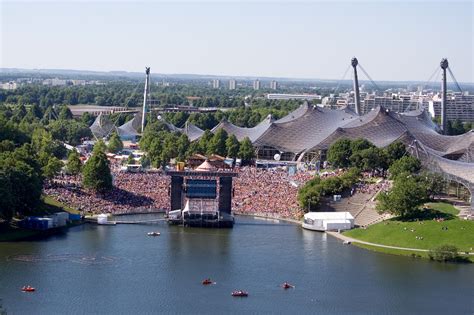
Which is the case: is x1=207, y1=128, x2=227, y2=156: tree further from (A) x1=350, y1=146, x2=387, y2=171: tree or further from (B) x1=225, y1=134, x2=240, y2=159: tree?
(A) x1=350, y1=146, x2=387, y2=171: tree

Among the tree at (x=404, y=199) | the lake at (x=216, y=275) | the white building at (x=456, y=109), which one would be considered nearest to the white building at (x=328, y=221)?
the lake at (x=216, y=275)

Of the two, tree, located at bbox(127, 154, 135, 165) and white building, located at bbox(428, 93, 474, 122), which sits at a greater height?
white building, located at bbox(428, 93, 474, 122)

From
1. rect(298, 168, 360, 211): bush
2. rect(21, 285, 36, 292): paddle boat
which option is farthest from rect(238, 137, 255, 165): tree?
rect(21, 285, 36, 292): paddle boat

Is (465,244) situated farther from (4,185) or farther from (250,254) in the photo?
(4,185)

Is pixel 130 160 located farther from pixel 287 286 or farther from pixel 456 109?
pixel 456 109

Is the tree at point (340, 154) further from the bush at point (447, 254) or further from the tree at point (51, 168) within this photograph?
the bush at point (447, 254)

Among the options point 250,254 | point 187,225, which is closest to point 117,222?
point 187,225

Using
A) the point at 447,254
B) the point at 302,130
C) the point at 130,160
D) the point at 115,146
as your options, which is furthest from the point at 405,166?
the point at 115,146

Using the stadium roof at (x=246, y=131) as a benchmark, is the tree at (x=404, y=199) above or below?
below
